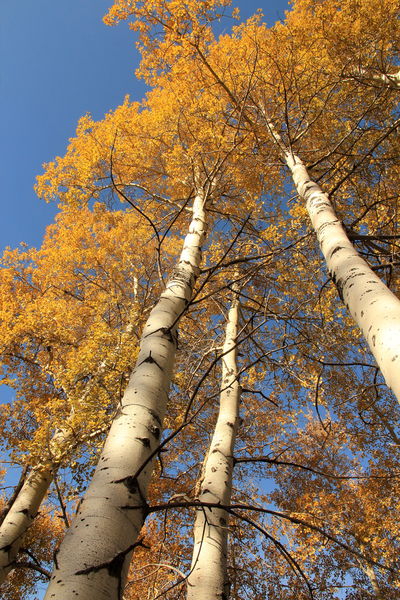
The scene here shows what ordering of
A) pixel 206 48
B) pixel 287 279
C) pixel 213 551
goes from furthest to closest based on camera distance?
pixel 206 48 → pixel 287 279 → pixel 213 551

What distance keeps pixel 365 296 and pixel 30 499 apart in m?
5.52

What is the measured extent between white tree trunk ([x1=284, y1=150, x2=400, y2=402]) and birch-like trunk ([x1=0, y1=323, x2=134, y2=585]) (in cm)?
378

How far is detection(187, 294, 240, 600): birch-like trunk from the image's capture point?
2.30 metres

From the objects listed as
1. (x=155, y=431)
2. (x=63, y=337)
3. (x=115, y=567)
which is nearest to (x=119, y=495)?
(x=115, y=567)

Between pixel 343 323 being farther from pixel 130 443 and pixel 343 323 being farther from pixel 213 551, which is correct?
pixel 130 443

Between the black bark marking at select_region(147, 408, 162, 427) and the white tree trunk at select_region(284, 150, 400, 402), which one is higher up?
the white tree trunk at select_region(284, 150, 400, 402)

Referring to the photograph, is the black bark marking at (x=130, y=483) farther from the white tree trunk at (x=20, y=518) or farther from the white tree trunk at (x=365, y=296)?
the white tree trunk at (x=20, y=518)

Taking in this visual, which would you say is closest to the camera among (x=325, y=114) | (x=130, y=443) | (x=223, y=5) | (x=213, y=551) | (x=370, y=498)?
(x=130, y=443)

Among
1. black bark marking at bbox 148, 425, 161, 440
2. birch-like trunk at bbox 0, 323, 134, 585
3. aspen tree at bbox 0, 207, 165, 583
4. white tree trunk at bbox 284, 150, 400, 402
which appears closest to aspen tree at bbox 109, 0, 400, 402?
white tree trunk at bbox 284, 150, 400, 402

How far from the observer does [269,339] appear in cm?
616

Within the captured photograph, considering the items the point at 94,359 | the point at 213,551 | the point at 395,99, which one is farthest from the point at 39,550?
the point at 395,99

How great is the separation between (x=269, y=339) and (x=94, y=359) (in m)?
3.11

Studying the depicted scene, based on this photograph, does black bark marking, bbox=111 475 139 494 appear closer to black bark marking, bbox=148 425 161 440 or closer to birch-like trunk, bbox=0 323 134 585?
black bark marking, bbox=148 425 161 440

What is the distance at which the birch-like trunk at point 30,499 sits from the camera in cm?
437
